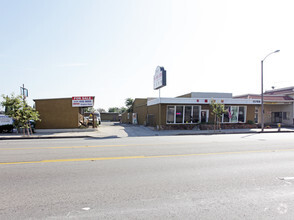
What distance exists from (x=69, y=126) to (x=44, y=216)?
17.5 meters

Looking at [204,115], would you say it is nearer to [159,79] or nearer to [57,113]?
[159,79]

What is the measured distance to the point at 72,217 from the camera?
10.2ft

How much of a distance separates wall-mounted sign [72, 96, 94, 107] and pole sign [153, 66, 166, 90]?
24.8 ft

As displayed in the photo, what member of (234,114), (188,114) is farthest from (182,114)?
(234,114)

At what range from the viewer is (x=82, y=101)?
19609mm

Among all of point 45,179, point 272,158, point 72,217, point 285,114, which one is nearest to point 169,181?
point 72,217

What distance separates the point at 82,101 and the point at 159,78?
888 cm

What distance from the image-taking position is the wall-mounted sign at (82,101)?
1941 centimetres

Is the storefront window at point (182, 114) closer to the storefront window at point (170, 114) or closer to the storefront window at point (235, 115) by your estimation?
the storefront window at point (170, 114)

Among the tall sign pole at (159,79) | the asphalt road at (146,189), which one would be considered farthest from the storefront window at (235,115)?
the asphalt road at (146,189)

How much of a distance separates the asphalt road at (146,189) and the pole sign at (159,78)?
1431cm

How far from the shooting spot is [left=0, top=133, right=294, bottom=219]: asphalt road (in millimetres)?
3256

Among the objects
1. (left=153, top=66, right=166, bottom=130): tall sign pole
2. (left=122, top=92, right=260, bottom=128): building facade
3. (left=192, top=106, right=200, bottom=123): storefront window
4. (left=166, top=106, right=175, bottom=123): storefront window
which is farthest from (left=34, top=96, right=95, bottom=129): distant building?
(left=192, top=106, right=200, bottom=123): storefront window

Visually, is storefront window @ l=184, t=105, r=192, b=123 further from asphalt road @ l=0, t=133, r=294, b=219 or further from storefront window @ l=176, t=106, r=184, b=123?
asphalt road @ l=0, t=133, r=294, b=219
